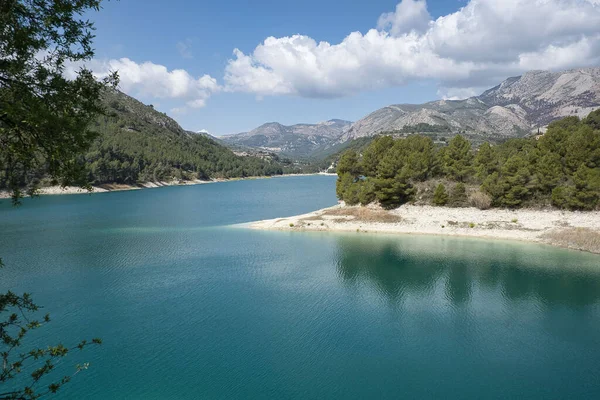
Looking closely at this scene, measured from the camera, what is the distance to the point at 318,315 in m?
22.0

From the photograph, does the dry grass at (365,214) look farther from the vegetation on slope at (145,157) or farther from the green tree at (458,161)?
the vegetation on slope at (145,157)

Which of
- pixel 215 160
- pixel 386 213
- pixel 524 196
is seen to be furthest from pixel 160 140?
pixel 524 196

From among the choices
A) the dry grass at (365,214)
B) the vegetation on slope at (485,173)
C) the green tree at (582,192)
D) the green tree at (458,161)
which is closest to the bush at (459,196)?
the vegetation on slope at (485,173)

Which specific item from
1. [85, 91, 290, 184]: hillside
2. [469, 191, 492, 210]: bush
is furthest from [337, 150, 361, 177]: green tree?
[85, 91, 290, 184]: hillside

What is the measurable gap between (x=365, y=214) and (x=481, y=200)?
15.0m

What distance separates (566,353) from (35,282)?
3371 cm

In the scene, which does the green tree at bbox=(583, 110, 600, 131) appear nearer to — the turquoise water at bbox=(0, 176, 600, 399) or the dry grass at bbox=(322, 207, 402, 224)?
the dry grass at bbox=(322, 207, 402, 224)

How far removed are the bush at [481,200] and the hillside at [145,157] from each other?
Result: 74.4 m

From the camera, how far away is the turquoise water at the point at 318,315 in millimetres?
15312

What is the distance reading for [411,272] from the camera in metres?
30.6

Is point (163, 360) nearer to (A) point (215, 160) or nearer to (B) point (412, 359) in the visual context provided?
(B) point (412, 359)

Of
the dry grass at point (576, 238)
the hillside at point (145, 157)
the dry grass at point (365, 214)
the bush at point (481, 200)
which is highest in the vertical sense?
the hillside at point (145, 157)

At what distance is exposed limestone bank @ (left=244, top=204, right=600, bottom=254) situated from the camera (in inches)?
1537

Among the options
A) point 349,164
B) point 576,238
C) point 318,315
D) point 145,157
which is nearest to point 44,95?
point 318,315
